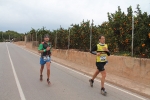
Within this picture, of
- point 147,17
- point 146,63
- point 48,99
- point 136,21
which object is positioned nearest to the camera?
point 48,99

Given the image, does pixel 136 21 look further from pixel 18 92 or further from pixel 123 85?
pixel 18 92

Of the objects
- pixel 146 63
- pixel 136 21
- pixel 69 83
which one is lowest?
pixel 69 83

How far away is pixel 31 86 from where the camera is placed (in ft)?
26.4

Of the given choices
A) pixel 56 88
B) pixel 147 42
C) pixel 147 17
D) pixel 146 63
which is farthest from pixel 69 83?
pixel 147 17

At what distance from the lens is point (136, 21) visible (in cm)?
1014

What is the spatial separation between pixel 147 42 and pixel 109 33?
3614mm

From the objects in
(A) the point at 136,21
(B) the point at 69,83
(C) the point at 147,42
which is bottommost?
(B) the point at 69,83

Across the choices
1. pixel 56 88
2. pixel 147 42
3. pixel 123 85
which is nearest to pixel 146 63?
pixel 123 85

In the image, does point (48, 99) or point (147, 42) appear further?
point (147, 42)

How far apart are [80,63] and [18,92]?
7.51m

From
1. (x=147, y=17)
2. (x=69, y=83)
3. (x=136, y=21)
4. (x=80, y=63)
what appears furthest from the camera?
(x=80, y=63)

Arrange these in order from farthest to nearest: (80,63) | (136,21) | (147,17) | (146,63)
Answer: (80,63), (136,21), (147,17), (146,63)

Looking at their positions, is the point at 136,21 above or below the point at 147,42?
above

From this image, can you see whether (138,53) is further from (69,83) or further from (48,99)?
(48,99)
